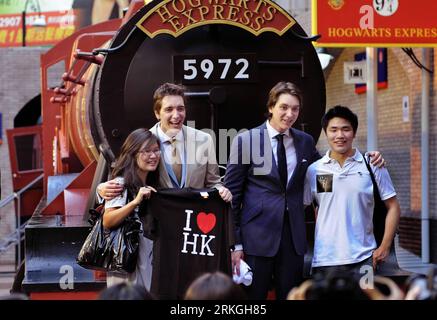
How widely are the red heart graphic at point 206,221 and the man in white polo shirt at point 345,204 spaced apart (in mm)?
612

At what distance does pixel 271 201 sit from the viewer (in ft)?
18.2

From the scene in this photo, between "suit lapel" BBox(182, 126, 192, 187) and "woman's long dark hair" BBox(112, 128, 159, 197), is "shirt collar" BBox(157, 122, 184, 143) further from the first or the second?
"woman's long dark hair" BBox(112, 128, 159, 197)

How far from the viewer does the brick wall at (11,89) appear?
76.3 feet

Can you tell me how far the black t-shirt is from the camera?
5316mm

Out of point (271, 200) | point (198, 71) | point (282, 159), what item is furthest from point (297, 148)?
point (198, 71)

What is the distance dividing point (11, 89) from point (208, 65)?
17448 millimetres

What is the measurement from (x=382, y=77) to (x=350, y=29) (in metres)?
5.93

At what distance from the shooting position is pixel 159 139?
5.48 metres

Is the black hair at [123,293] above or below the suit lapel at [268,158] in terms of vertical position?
below

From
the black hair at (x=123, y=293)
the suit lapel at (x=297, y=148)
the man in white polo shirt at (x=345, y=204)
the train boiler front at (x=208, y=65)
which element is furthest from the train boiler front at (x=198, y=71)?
the black hair at (x=123, y=293)

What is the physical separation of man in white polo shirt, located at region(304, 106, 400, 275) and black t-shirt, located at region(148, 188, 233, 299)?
55 centimetres

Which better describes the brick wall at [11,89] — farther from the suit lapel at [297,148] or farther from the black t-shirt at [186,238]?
the black t-shirt at [186,238]

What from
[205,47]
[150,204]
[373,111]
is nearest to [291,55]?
[205,47]
